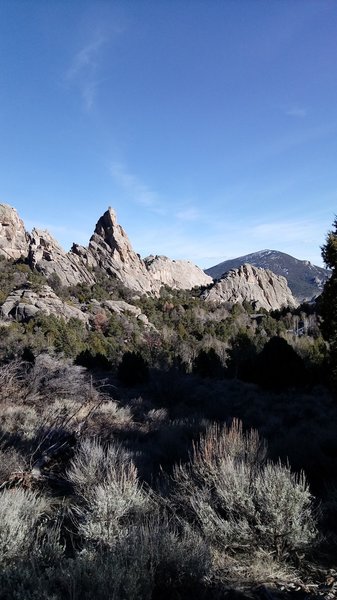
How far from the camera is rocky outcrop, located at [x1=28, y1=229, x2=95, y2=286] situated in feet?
242

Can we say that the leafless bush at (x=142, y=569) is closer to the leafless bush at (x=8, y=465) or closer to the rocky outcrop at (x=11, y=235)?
the leafless bush at (x=8, y=465)

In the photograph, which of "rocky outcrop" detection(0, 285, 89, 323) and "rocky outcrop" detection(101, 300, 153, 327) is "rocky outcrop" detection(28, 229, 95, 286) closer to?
"rocky outcrop" detection(101, 300, 153, 327)

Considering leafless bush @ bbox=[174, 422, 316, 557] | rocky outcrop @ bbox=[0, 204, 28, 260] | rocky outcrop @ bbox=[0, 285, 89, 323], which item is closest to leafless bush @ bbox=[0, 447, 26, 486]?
leafless bush @ bbox=[174, 422, 316, 557]

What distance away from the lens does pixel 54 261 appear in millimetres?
76438

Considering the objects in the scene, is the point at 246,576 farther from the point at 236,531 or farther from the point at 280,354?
the point at 280,354

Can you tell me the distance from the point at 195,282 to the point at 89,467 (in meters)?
122

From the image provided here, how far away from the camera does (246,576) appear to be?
4.08m

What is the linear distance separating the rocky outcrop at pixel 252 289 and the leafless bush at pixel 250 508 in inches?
3481

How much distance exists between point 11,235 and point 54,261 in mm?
17031

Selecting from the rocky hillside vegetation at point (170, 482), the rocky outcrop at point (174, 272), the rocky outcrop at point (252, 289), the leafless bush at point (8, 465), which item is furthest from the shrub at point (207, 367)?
the rocky outcrop at point (174, 272)

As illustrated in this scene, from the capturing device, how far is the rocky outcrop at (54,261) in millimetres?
73812

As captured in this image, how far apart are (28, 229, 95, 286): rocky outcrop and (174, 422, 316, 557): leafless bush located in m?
69.5

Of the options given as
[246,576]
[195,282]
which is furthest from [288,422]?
[195,282]

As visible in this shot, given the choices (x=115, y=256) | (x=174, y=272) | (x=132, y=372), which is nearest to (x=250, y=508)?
(x=132, y=372)
